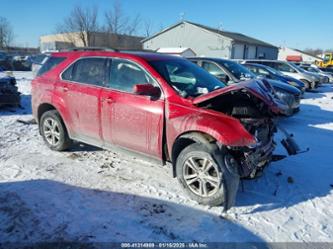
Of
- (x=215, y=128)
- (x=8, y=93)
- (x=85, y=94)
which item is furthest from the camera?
(x=8, y=93)

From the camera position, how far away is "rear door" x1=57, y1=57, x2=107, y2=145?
15.1 feet

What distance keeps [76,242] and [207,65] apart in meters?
7.25

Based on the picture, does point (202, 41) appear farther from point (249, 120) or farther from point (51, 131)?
point (249, 120)

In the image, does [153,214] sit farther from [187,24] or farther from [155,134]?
[187,24]

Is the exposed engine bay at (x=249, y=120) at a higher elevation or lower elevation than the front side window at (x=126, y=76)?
lower

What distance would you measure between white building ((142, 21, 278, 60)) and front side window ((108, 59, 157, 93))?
108ft

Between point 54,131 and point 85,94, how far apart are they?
121 cm

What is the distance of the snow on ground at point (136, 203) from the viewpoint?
3123mm

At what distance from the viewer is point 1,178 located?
4227 mm

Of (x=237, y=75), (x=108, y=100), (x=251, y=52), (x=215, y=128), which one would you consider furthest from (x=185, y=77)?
(x=251, y=52)

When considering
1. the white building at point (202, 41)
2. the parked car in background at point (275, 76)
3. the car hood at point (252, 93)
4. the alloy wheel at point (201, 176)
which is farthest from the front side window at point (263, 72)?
the white building at point (202, 41)

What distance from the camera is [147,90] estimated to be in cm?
380

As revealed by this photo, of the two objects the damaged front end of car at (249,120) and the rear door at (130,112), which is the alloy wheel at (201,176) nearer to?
the damaged front end of car at (249,120)

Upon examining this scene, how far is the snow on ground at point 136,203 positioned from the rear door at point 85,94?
56 cm
